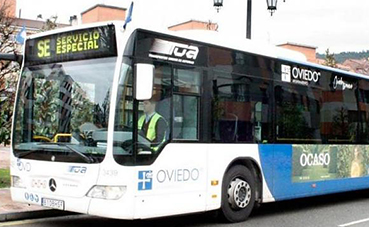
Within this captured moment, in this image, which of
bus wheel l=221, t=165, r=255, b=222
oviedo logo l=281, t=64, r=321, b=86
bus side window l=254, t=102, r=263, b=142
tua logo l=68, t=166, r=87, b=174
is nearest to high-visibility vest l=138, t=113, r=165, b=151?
tua logo l=68, t=166, r=87, b=174

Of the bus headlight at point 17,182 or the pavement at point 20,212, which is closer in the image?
the bus headlight at point 17,182

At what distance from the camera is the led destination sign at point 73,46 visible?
7801 millimetres

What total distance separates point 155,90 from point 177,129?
2.40ft

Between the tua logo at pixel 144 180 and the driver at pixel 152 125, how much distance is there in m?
0.40

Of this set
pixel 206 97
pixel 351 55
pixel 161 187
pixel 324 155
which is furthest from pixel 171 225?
pixel 351 55

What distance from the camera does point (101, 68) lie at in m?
7.82

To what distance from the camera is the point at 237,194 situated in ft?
30.9

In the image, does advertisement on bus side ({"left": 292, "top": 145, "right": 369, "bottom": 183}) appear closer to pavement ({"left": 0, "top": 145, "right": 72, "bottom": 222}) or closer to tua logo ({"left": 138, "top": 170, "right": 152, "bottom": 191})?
tua logo ({"left": 138, "top": 170, "right": 152, "bottom": 191})

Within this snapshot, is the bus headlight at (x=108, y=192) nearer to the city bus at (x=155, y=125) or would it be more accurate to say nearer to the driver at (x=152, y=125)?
the city bus at (x=155, y=125)

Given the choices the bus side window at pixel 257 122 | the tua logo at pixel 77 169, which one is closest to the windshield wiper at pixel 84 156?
the tua logo at pixel 77 169

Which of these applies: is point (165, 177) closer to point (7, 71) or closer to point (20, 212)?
point (20, 212)

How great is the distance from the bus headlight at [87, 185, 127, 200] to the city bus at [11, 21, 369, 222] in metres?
0.01

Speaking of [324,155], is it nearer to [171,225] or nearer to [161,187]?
[171,225]

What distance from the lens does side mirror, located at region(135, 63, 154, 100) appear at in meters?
7.46
